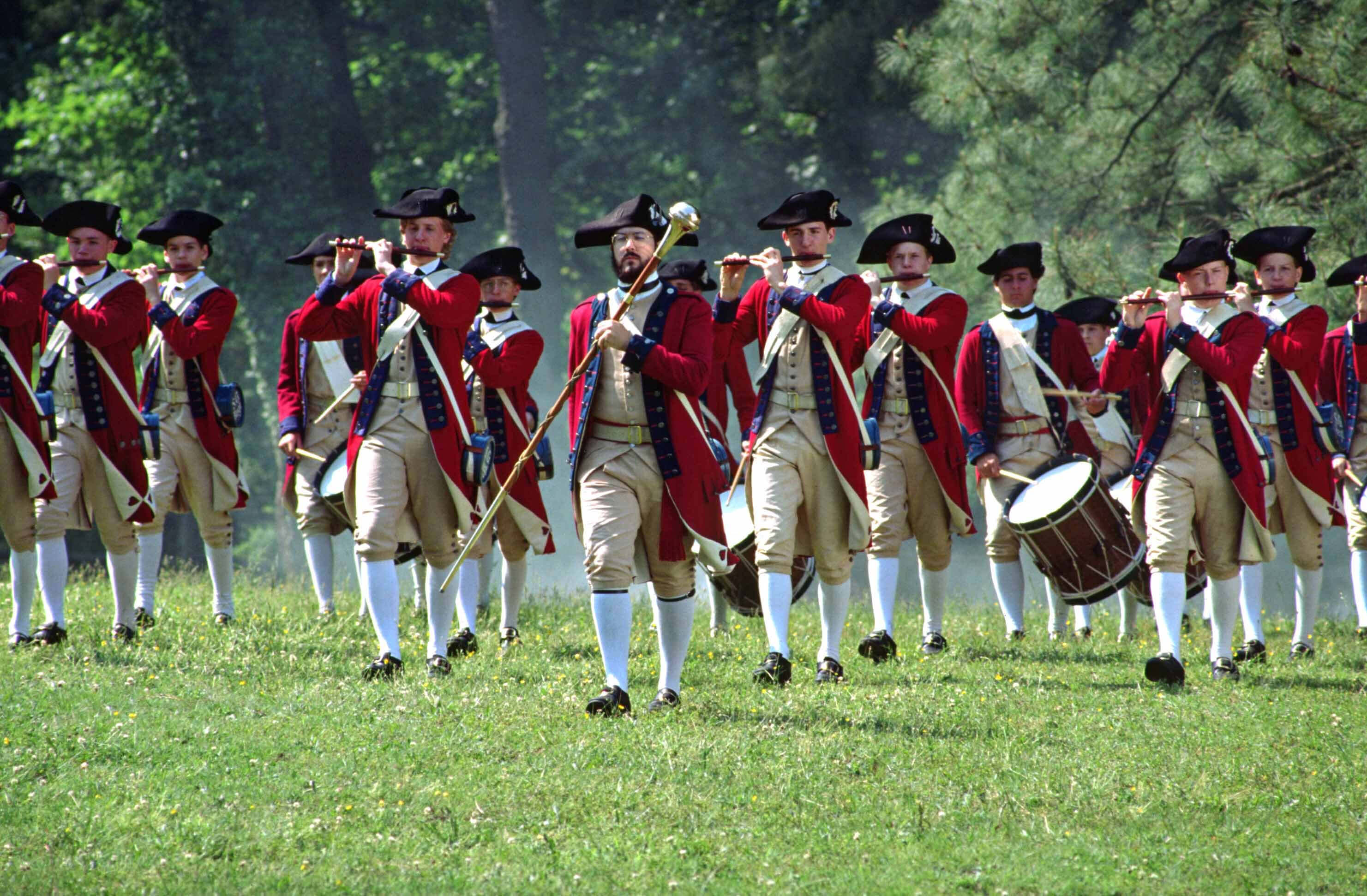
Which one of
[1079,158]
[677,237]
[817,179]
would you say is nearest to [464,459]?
[677,237]

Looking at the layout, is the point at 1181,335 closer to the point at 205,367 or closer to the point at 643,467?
the point at 643,467

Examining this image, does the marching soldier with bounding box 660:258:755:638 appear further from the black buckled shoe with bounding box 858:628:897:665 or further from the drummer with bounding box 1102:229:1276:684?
the drummer with bounding box 1102:229:1276:684

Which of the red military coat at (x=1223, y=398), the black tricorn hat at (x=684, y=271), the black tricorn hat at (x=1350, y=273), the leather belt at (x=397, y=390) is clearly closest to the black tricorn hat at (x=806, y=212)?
the black tricorn hat at (x=684, y=271)

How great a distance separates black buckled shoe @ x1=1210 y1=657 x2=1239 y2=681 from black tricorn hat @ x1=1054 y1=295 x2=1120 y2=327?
3388 millimetres

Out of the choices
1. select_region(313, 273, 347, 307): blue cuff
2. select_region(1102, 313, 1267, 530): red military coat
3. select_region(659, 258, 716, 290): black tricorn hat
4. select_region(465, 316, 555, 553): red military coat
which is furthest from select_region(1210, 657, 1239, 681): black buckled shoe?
select_region(313, 273, 347, 307): blue cuff

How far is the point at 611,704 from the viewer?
6.41 meters

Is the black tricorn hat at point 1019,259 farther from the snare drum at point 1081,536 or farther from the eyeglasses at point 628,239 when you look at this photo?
the eyeglasses at point 628,239

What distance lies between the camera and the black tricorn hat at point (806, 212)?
24.4ft

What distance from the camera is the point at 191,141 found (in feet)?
74.7

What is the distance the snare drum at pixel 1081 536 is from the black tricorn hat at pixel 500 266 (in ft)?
10.1

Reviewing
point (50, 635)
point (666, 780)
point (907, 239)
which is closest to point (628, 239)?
point (907, 239)

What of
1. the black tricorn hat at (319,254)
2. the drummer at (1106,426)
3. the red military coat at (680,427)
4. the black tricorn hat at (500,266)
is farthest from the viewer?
the drummer at (1106,426)

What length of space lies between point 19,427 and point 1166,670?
5886mm

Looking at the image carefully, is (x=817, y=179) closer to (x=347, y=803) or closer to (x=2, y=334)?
(x=2, y=334)
